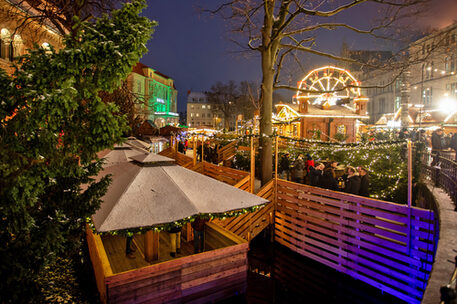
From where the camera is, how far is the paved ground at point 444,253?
3.24m

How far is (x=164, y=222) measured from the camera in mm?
4090

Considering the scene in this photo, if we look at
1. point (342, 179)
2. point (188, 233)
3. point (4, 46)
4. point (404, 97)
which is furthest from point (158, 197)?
point (404, 97)

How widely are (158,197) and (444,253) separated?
173 inches

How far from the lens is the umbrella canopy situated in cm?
409

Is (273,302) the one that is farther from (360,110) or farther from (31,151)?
(360,110)

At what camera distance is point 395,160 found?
1113 cm

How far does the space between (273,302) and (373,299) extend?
2.16m

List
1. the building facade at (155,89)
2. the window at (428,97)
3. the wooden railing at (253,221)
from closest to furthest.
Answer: the wooden railing at (253,221) < the window at (428,97) < the building facade at (155,89)

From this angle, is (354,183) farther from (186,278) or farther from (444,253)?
(186,278)

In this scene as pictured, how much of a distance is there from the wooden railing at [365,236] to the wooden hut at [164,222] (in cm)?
273

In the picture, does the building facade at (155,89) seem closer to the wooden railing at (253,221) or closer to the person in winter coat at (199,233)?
the wooden railing at (253,221)

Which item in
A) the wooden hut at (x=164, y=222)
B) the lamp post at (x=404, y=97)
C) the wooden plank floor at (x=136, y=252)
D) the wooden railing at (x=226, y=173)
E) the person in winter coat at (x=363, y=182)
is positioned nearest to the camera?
the wooden hut at (x=164, y=222)

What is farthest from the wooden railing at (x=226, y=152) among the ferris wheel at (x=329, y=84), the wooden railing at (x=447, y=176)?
the wooden railing at (x=447, y=176)

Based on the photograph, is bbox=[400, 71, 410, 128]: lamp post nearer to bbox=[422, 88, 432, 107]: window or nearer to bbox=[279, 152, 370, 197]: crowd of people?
bbox=[279, 152, 370, 197]: crowd of people
